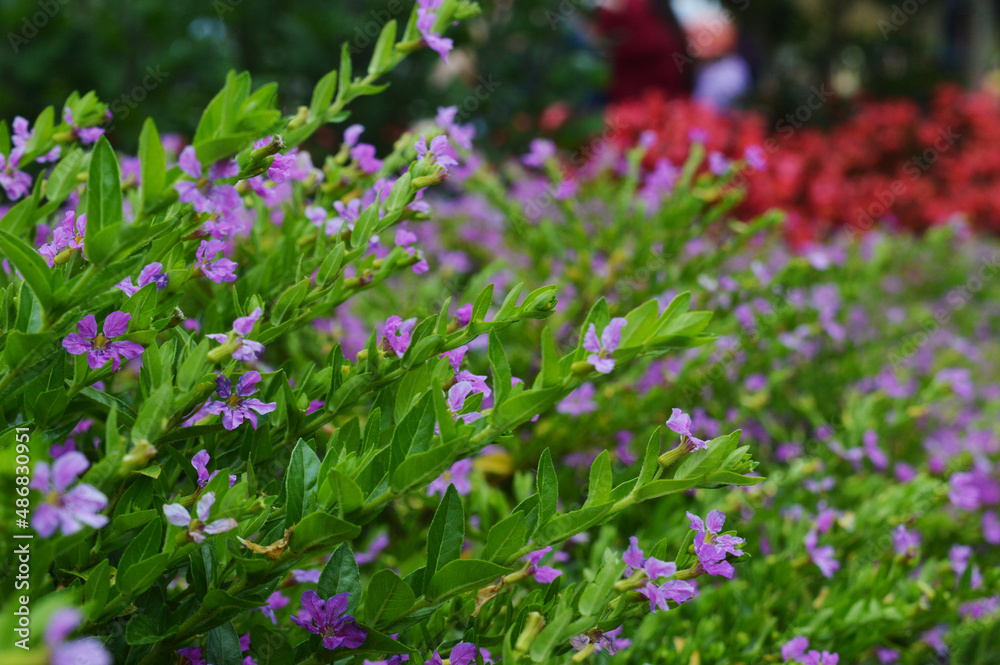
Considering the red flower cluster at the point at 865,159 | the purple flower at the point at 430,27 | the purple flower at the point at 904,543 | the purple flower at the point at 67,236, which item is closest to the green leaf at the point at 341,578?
the purple flower at the point at 67,236

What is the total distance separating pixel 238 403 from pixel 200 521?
0.19m

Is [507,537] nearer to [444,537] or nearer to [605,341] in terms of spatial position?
[444,537]

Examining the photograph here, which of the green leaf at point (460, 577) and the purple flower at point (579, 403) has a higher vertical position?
the green leaf at point (460, 577)

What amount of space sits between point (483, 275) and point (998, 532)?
171 centimetres

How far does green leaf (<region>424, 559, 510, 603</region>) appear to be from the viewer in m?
0.80

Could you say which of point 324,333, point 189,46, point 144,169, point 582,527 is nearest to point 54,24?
point 189,46

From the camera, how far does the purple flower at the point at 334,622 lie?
2.80ft

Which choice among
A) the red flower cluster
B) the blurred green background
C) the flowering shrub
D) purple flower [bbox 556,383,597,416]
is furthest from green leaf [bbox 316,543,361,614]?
the red flower cluster

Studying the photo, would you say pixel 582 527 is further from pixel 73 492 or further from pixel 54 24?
pixel 54 24

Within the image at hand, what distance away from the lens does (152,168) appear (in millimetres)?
724

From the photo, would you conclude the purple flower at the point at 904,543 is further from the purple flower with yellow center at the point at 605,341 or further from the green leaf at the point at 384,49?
the green leaf at the point at 384,49

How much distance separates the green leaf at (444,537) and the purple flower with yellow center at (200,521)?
0.22 metres

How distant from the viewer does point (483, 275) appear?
6.44 feet

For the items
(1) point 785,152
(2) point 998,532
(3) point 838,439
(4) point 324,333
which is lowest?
(1) point 785,152
